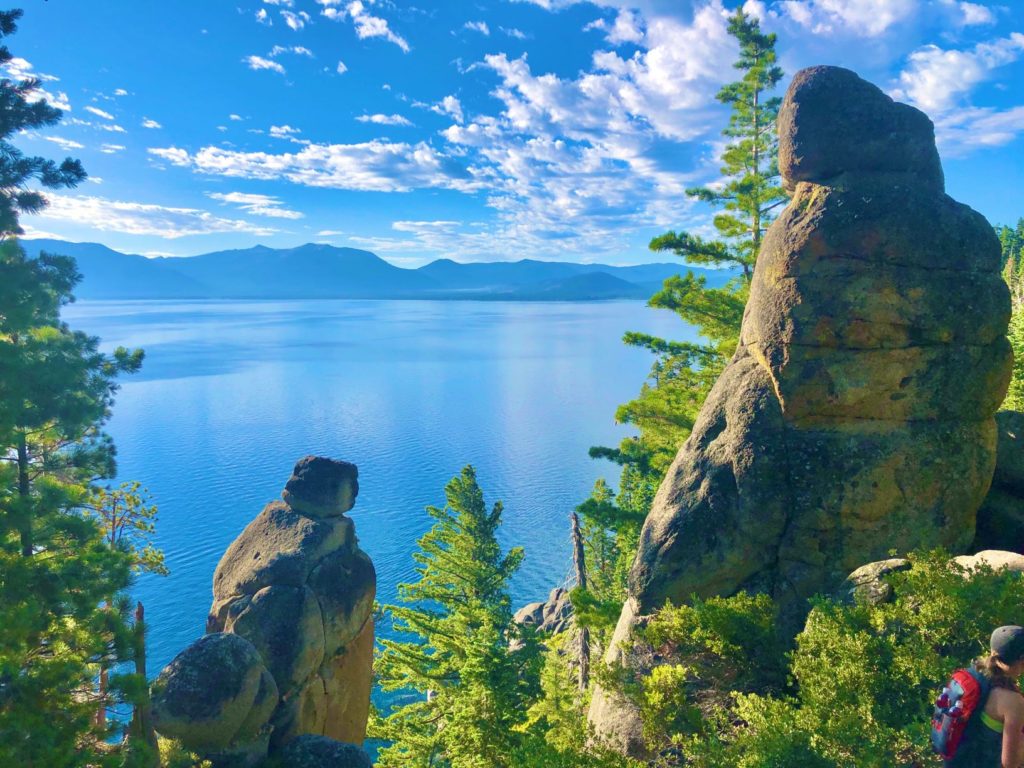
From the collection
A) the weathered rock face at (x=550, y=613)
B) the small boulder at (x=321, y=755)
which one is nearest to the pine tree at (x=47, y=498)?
the small boulder at (x=321, y=755)

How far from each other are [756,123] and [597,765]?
78.8 ft

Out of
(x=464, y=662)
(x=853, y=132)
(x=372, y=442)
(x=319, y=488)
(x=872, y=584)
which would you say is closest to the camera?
(x=872, y=584)

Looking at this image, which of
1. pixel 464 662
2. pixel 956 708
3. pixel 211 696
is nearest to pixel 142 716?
pixel 211 696

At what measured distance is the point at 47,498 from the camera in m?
12.4

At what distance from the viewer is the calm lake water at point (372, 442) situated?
44156mm

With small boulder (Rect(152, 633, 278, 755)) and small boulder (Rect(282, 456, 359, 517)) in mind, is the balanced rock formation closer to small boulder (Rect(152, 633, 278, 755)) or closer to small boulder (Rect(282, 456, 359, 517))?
small boulder (Rect(152, 633, 278, 755))

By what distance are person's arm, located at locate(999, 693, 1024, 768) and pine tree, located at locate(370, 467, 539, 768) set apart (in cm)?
1372

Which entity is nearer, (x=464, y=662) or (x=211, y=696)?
(x=211, y=696)

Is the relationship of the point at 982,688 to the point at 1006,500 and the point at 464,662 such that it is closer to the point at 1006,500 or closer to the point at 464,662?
the point at 1006,500

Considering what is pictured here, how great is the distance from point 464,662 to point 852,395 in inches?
548

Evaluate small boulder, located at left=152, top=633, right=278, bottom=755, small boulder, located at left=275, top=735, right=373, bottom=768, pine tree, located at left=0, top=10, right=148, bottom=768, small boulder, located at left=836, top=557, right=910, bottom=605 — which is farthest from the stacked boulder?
small boulder, located at left=836, top=557, right=910, bottom=605

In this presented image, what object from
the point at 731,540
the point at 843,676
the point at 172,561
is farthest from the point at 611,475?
the point at 843,676

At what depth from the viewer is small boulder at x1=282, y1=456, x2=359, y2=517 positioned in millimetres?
17641

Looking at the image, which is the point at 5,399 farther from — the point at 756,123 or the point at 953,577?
the point at 756,123
